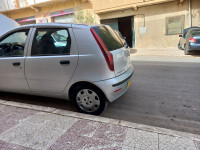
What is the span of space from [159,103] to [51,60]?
2.47 metres

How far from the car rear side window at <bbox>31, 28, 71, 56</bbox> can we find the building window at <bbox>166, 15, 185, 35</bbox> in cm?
1132

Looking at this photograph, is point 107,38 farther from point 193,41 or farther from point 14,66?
point 193,41

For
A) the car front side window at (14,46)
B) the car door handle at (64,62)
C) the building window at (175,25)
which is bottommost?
the car door handle at (64,62)

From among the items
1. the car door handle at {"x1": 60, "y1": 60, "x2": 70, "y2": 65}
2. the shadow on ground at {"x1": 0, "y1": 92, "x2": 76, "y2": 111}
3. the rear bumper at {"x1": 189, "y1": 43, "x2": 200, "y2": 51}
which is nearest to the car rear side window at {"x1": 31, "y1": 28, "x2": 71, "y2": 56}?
the car door handle at {"x1": 60, "y1": 60, "x2": 70, "y2": 65}

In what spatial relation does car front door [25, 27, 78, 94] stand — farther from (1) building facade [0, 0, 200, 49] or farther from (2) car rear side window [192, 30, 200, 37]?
(1) building facade [0, 0, 200, 49]

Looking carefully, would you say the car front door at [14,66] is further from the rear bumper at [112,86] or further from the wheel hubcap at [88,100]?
the rear bumper at [112,86]

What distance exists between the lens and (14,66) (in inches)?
133

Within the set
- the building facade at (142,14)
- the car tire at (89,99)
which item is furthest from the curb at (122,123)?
the building facade at (142,14)

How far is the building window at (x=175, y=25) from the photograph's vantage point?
11.9 metres

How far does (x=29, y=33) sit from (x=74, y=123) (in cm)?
200

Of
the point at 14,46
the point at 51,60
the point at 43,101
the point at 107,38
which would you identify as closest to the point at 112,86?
the point at 107,38

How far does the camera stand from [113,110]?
11.0 ft

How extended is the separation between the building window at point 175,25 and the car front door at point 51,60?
11.3 meters

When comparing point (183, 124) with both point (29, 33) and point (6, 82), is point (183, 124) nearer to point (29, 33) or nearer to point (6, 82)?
point (29, 33)
